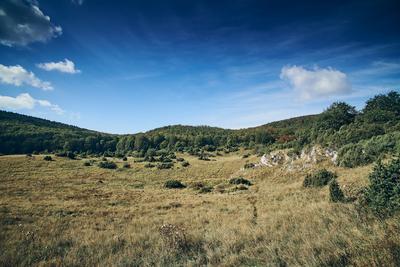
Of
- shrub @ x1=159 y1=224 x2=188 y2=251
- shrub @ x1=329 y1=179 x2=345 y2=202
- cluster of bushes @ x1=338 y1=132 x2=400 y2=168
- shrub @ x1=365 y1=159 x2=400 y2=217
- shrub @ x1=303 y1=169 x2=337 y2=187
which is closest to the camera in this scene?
shrub @ x1=159 y1=224 x2=188 y2=251

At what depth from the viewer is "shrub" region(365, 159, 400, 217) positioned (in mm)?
7246

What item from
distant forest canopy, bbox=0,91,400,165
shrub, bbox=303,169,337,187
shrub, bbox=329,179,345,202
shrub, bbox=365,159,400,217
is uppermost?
distant forest canopy, bbox=0,91,400,165

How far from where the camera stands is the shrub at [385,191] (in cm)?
725

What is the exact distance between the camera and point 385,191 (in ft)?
26.6

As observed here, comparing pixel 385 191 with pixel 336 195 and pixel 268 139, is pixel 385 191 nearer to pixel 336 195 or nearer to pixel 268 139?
pixel 336 195

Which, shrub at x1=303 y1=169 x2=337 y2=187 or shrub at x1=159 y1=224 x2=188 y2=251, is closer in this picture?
shrub at x1=159 y1=224 x2=188 y2=251

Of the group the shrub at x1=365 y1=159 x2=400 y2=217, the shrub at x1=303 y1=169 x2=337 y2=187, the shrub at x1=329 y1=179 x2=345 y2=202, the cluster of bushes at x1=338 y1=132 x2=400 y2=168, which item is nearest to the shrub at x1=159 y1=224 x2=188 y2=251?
the shrub at x1=365 y1=159 x2=400 y2=217

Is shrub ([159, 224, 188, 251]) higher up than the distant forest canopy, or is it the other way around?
the distant forest canopy

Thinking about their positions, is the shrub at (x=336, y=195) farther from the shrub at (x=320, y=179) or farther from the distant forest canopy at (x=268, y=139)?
the distant forest canopy at (x=268, y=139)

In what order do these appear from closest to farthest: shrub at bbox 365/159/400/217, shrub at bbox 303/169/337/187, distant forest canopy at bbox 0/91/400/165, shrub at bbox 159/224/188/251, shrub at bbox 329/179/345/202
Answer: shrub at bbox 159/224/188/251 < shrub at bbox 365/159/400/217 < shrub at bbox 329/179/345/202 < shrub at bbox 303/169/337/187 < distant forest canopy at bbox 0/91/400/165

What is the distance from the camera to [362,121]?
38.4m

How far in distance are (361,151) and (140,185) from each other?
1099 inches

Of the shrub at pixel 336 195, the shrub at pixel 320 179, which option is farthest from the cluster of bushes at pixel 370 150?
the shrub at pixel 336 195

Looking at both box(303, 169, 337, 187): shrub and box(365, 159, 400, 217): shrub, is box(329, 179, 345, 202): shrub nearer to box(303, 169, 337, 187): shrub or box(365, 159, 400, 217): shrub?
box(365, 159, 400, 217): shrub
